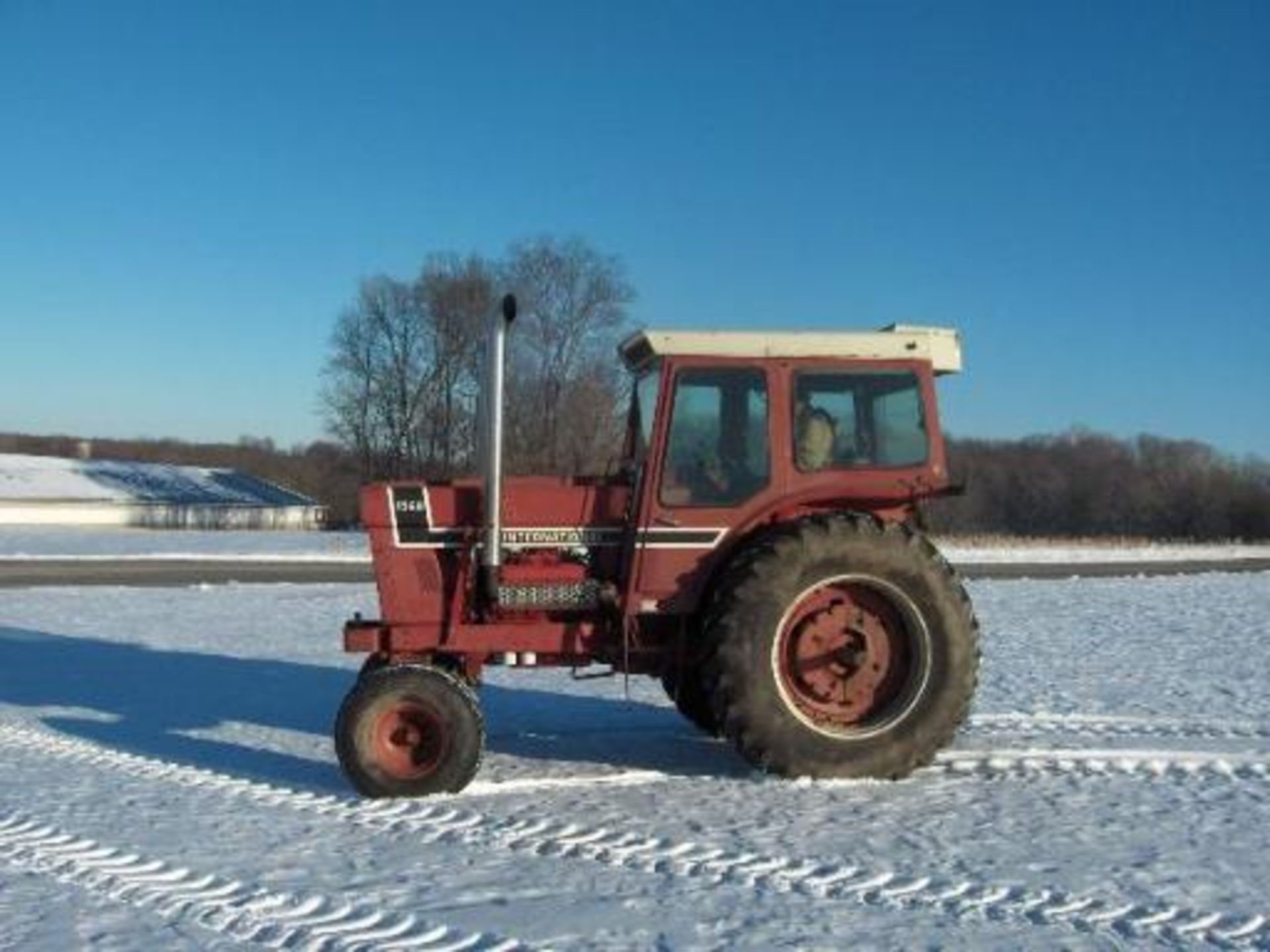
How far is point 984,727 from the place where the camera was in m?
9.22

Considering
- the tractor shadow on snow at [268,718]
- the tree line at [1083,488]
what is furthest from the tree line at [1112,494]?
the tractor shadow on snow at [268,718]

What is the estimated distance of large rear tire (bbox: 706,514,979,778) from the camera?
23.6ft

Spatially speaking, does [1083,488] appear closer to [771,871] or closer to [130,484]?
[130,484]

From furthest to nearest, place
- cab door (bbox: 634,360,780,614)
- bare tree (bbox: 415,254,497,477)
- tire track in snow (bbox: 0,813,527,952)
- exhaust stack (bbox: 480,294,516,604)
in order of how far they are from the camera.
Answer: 1. bare tree (bbox: 415,254,497,477)
2. cab door (bbox: 634,360,780,614)
3. exhaust stack (bbox: 480,294,516,604)
4. tire track in snow (bbox: 0,813,527,952)

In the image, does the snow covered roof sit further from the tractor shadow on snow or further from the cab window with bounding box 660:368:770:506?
the cab window with bounding box 660:368:770:506

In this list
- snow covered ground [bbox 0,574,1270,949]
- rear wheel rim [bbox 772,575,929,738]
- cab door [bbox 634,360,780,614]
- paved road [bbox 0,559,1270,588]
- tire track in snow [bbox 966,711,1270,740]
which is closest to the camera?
snow covered ground [bbox 0,574,1270,949]

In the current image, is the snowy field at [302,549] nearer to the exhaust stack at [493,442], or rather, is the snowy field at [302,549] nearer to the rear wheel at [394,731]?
the exhaust stack at [493,442]

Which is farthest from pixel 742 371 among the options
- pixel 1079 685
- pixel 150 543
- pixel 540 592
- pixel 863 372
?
pixel 150 543

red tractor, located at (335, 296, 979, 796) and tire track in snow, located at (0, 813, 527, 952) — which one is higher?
red tractor, located at (335, 296, 979, 796)

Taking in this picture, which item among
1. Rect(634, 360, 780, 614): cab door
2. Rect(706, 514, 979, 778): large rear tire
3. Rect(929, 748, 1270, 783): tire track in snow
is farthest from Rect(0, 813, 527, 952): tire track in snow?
Rect(929, 748, 1270, 783): tire track in snow

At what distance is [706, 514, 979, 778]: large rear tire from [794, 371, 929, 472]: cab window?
402 mm

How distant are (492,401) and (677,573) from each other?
137 centimetres

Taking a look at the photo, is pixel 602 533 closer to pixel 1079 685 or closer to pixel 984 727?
pixel 984 727

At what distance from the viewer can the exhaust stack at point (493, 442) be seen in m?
7.15
